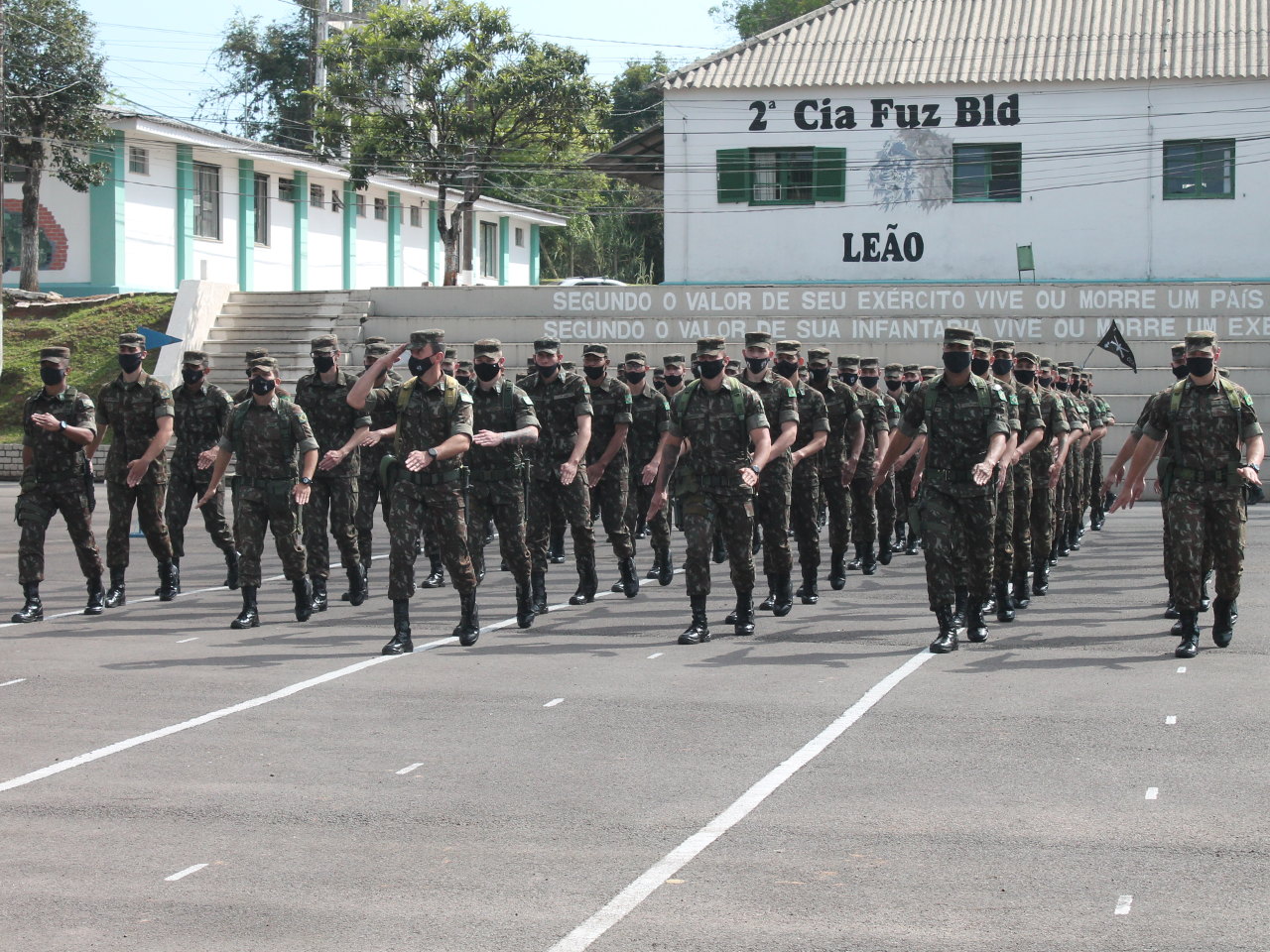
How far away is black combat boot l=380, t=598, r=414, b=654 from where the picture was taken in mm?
10367

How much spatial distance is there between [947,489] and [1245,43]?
2777 centimetres

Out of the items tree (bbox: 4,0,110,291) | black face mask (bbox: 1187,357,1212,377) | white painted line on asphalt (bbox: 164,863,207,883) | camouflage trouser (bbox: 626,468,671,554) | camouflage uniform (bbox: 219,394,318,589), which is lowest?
white painted line on asphalt (bbox: 164,863,207,883)

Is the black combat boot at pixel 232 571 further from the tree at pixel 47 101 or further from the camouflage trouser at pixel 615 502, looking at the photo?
the tree at pixel 47 101

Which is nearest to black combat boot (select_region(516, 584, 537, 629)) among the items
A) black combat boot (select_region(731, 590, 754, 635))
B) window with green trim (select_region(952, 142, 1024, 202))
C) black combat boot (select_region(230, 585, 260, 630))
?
black combat boot (select_region(731, 590, 754, 635))

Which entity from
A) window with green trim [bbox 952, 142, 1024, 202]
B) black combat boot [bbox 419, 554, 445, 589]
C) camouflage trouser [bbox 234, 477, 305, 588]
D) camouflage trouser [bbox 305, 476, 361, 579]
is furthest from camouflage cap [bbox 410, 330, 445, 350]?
window with green trim [bbox 952, 142, 1024, 202]

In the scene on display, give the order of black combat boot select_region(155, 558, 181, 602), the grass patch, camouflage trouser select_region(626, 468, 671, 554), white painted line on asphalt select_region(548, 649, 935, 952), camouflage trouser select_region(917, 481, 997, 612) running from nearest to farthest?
1. white painted line on asphalt select_region(548, 649, 935, 952)
2. camouflage trouser select_region(917, 481, 997, 612)
3. black combat boot select_region(155, 558, 181, 602)
4. camouflage trouser select_region(626, 468, 671, 554)
5. the grass patch

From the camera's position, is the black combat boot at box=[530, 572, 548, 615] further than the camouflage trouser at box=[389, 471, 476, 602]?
Yes

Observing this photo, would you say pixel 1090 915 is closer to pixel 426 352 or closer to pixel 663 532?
pixel 426 352

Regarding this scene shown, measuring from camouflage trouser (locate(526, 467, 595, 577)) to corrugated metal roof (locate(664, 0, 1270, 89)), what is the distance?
2404 centimetres

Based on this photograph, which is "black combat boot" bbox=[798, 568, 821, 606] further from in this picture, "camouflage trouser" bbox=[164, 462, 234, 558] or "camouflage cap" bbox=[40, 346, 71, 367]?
"camouflage cap" bbox=[40, 346, 71, 367]

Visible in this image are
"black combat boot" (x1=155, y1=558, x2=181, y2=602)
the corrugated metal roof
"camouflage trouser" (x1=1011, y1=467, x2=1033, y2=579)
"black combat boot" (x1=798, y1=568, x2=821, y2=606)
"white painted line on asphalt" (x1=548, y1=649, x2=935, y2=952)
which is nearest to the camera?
"white painted line on asphalt" (x1=548, y1=649, x2=935, y2=952)

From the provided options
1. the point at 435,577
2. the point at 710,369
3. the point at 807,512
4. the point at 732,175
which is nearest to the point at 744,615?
the point at 710,369

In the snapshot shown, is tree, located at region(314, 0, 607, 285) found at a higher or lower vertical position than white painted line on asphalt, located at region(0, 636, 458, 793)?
higher

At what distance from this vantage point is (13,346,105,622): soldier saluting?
1205 centimetres
